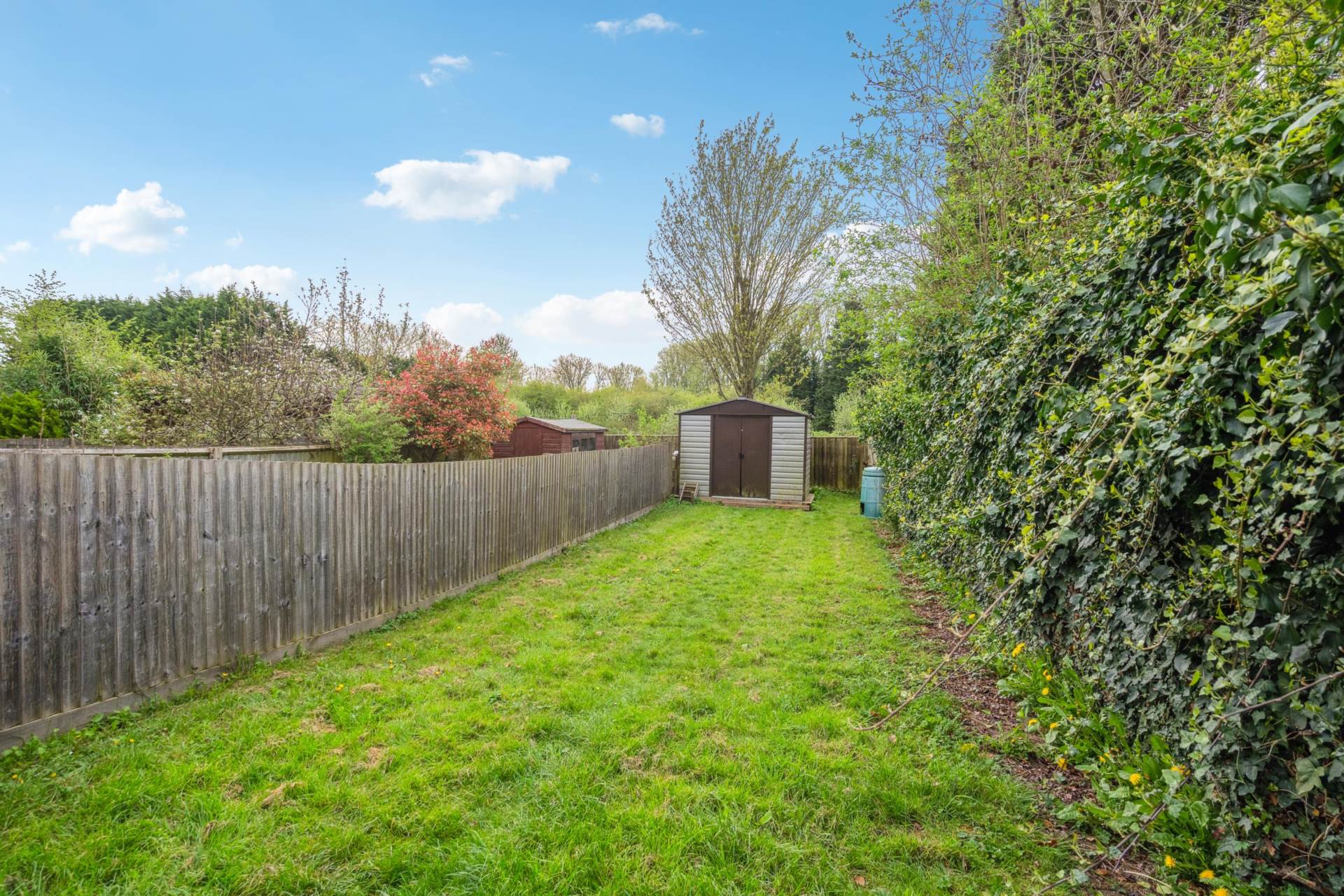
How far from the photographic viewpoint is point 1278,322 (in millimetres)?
1368

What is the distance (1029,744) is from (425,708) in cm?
324

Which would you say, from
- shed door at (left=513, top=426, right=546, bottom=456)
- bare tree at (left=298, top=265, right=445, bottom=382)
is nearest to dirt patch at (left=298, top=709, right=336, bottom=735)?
bare tree at (left=298, top=265, right=445, bottom=382)

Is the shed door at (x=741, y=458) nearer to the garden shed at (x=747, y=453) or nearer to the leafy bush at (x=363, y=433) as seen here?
the garden shed at (x=747, y=453)

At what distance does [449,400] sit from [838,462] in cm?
1062

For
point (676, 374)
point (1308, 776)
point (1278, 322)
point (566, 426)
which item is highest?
point (676, 374)

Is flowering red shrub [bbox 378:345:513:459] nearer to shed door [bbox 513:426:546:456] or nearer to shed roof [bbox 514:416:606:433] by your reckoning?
shed roof [bbox 514:416:606:433]

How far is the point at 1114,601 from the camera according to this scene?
2.21 metres

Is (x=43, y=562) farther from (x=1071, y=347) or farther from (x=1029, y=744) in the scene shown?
(x=1071, y=347)

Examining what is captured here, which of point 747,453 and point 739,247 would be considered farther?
point 739,247

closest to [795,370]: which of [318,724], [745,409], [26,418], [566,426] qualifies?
[745,409]

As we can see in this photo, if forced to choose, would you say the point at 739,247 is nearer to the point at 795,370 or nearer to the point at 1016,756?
the point at 795,370

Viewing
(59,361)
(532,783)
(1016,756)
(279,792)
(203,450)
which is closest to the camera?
(279,792)

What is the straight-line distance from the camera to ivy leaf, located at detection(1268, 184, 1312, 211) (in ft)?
3.59

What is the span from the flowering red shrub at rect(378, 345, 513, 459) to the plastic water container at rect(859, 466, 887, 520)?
735cm
